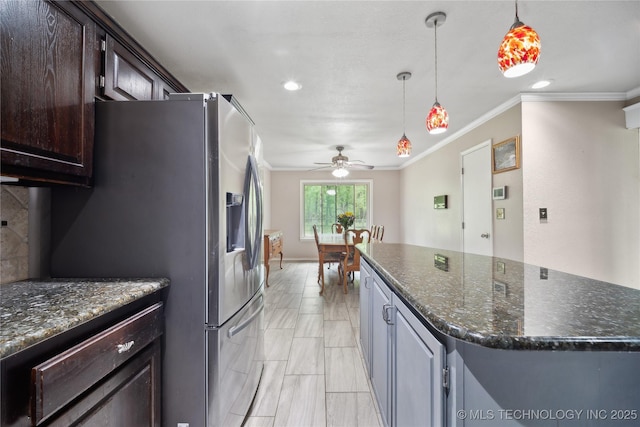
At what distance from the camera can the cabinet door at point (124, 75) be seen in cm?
149

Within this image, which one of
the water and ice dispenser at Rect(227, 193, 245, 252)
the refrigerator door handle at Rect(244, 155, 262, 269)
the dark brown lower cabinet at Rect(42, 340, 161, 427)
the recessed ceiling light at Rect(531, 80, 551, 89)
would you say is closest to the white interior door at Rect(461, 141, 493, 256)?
the recessed ceiling light at Rect(531, 80, 551, 89)

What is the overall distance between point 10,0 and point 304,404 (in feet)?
7.71

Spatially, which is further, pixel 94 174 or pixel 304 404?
pixel 304 404

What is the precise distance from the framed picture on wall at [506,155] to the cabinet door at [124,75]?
11.3ft

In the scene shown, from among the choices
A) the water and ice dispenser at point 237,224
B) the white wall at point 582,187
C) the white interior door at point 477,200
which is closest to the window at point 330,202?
the white interior door at point 477,200

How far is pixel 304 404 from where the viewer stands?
1.70 metres

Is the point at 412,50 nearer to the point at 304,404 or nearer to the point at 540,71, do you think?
the point at 540,71

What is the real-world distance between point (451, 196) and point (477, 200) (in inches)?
29.3

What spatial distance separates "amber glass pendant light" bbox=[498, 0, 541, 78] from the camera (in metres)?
1.11

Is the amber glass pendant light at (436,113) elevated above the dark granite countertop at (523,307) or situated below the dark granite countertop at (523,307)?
above

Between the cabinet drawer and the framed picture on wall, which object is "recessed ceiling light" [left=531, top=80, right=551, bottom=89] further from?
the cabinet drawer

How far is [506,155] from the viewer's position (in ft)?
9.84

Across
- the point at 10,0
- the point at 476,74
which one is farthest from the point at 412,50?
the point at 10,0

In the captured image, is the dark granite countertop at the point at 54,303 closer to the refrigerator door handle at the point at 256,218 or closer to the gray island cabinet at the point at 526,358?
the refrigerator door handle at the point at 256,218
